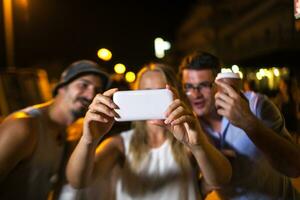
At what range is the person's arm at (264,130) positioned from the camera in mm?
1213

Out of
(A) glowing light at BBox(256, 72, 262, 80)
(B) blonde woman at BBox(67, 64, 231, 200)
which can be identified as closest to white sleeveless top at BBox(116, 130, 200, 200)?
(B) blonde woman at BBox(67, 64, 231, 200)

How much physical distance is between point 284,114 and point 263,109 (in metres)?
0.08

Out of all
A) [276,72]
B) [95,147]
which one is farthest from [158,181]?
[276,72]

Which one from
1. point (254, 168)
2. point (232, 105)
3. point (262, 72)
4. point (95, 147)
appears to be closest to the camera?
point (232, 105)

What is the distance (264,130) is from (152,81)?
1.56 ft

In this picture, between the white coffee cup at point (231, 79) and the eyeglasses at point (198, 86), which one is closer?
the white coffee cup at point (231, 79)

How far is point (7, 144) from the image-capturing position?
1496 millimetres

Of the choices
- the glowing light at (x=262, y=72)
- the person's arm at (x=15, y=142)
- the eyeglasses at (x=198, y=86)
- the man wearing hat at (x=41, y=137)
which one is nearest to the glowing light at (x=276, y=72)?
the glowing light at (x=262, y=72)

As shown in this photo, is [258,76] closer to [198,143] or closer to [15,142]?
[198,143]

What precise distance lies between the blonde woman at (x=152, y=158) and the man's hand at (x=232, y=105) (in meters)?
0.12

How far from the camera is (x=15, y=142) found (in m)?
1.51

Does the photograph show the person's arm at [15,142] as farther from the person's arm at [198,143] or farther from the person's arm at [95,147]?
the person's arm at [198,143]

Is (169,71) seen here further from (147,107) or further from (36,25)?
(36,25)

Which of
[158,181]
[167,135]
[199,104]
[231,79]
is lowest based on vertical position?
[158,181]
